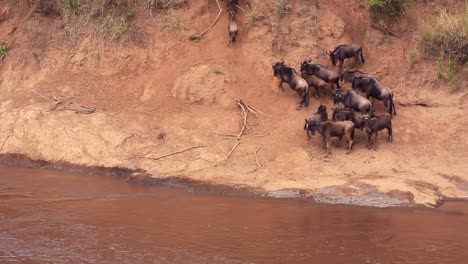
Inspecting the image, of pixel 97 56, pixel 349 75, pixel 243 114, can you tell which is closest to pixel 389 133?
pixel 349 75

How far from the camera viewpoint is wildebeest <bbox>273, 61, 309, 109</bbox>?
12.5 meters

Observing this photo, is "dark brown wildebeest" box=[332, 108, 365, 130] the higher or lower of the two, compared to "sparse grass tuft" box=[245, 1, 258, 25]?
lower

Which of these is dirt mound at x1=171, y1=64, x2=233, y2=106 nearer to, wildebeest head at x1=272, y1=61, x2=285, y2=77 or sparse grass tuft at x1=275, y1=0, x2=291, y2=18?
wildebeest head at x1=272, y1=61, x2=285, y2=77

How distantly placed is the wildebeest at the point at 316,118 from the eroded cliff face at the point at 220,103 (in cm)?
36

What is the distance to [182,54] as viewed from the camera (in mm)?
14070

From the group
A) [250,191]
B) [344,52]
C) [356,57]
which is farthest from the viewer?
[356,57]

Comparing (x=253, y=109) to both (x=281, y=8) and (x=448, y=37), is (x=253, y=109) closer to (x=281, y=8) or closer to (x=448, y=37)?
(x=281, y=8)

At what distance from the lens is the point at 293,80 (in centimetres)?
1260

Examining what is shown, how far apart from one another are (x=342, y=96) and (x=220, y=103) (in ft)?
8.67

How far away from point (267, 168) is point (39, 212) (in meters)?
4.14

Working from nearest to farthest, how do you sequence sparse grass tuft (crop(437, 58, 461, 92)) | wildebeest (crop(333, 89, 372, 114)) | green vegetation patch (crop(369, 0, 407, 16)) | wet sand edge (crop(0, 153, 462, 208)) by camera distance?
wet sand edge (crop(0, 153, 462, 208)) < wildebeest (crop(333, 89, 372, 114)) < sparse grass tuft (crop(437, 58, 461, 92)) < green vegetation patch (crop(369, 0, 407, 16))

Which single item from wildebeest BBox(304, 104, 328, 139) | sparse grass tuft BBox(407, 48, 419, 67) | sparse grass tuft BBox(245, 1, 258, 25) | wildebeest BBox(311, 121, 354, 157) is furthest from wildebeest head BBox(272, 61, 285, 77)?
sparse grass tuft BBox(407, 48, 419, 67)

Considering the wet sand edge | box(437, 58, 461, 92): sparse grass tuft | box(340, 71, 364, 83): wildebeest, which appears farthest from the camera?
box(340, 71, 364, 83): wildebeest

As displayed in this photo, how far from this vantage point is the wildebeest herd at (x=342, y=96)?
11258mm
